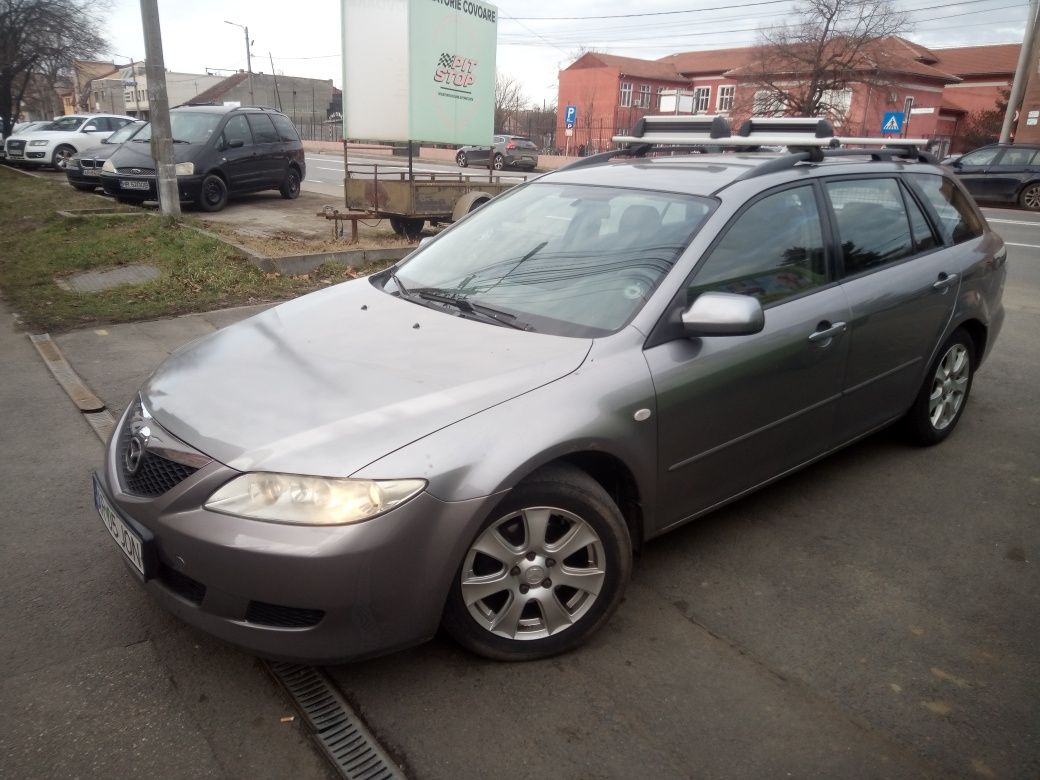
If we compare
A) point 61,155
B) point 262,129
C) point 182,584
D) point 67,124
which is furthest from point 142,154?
point 67,124

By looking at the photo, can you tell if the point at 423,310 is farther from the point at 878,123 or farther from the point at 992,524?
the point at 878,123

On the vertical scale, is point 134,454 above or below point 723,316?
below

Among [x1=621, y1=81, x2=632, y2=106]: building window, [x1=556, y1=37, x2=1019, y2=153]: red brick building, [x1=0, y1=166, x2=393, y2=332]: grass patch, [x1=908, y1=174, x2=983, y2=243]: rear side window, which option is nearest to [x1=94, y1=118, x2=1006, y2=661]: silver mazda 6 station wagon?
[x1=908, y1=174, x2=983, y2=243]: rear side window

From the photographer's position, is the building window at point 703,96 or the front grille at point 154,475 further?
the building window at point 703,96

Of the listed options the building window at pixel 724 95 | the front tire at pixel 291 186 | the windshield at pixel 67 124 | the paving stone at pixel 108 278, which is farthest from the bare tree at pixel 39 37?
the building window at pixel 724 95

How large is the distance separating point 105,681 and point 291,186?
13995 millimetres

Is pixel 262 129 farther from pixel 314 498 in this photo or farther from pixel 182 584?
pixel 314 498

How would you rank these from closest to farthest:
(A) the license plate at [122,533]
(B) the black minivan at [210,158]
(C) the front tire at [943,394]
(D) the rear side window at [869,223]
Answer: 1. (A) the license plate at [122,533]
2. (D) the rear side window at [869,223]
3. (C) the front tire at [943,394]
4. (B) the black minivan at [210,158]

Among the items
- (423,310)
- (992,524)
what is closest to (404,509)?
(423,310)

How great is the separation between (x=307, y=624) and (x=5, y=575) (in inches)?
63.4

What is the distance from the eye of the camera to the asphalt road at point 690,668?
233 centimetres

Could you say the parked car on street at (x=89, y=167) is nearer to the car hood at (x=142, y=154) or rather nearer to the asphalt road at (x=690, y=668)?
the car hood at (x=142, y=154)

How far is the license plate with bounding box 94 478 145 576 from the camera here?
2494mm

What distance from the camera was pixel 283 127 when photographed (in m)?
15.0
